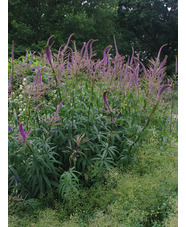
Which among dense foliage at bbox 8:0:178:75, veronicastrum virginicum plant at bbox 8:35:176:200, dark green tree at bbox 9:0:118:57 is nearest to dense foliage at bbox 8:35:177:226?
veronicastrum virginicum plant at bbox 8:35:176:200

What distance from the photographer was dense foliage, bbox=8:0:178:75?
10834mm

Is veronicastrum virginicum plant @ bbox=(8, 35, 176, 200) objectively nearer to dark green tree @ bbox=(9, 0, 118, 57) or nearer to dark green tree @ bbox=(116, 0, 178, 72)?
dark green tree @ bbox=(9, 0, 118, 57)

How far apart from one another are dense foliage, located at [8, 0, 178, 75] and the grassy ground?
7.99 meters

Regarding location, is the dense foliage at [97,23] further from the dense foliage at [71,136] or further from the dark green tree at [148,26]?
the dense foliage at [71,136]

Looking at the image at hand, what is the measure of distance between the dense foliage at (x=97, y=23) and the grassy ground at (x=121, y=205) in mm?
7992

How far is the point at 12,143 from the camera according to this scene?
2.27 metres

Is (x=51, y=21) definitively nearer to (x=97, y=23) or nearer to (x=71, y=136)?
(x=97, y=23)

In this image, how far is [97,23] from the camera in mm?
14320

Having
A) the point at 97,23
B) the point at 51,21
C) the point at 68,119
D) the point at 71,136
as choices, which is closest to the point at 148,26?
the point at 97,23

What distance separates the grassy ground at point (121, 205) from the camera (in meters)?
2.05
